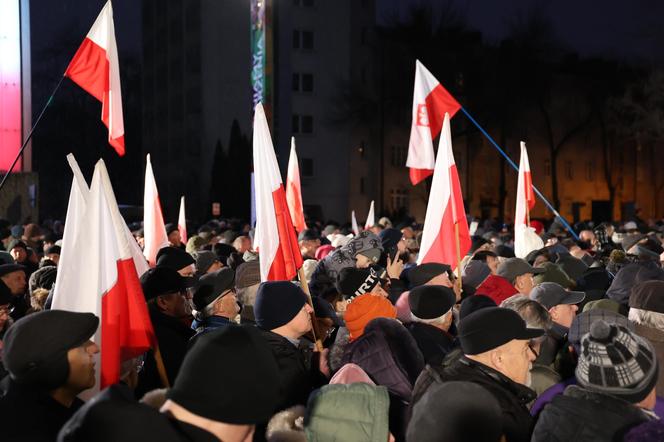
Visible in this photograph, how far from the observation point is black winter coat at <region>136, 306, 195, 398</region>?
5.16 metres

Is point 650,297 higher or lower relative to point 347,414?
higher

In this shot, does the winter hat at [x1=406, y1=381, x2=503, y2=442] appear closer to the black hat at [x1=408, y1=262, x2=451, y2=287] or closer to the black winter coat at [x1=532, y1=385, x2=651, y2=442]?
the black winter coat at [x1=532, y1=385, x2=651, y2=442]

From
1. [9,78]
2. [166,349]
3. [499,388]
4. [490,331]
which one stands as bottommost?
[166,349]

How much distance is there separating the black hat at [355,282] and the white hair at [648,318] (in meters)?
1.90

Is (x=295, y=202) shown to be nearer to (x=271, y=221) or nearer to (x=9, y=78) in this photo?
(x=271, y=221)

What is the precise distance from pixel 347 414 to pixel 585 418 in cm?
88

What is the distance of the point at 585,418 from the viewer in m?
3.17

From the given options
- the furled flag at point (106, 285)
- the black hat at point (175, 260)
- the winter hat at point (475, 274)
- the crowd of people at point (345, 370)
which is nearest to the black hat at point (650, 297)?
the crowd of people at point (345, 370)

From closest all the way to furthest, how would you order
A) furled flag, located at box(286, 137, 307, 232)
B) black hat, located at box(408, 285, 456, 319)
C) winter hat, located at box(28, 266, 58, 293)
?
1. black hat, located at box(408, 285, 456, 319)
2. winter hat, located at box(28, 266, 58, 293)
3. furled flag, located at box(286, 137, 307, 232)

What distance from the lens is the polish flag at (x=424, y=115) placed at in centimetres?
1272

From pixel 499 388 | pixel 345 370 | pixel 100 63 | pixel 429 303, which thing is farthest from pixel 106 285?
pixel 100 63

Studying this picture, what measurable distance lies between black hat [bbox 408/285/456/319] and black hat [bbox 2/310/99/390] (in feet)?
7.02

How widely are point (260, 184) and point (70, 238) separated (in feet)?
7.26

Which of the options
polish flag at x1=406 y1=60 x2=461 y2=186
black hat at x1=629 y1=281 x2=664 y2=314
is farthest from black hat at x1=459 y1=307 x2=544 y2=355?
polish flag at x1=406 y1=60 x2=461 y2=186
